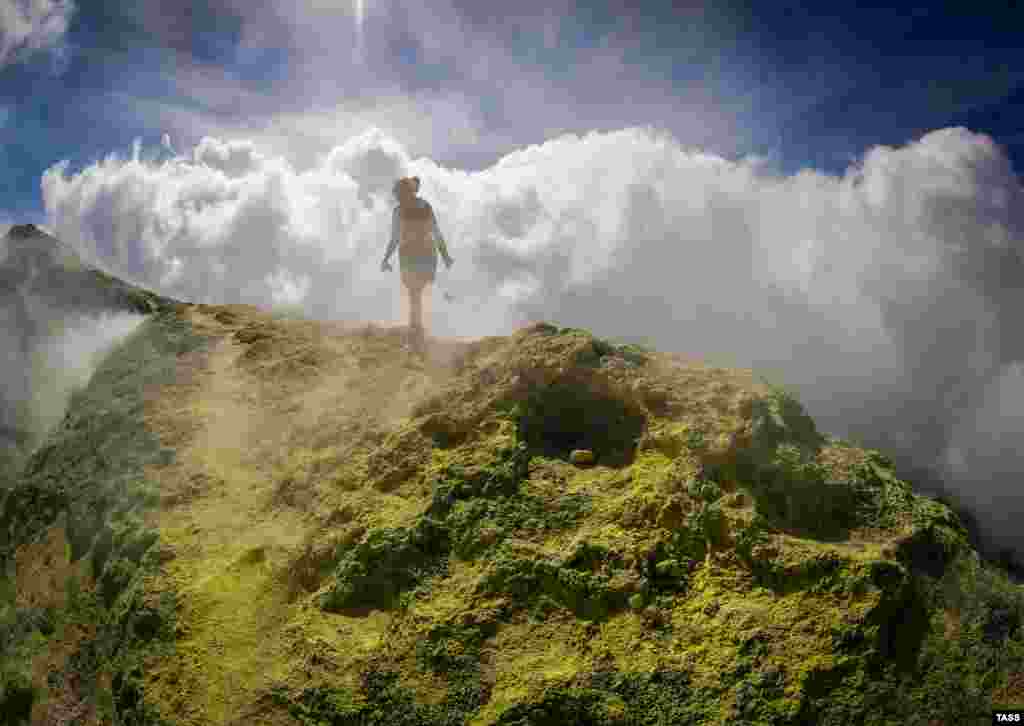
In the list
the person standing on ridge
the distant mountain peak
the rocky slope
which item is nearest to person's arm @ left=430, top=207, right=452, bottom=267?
the person standing on ridge

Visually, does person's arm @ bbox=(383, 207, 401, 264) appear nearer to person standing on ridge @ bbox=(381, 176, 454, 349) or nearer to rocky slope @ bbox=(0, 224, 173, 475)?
person standing on ridge @ bbox=(381, 176, 454, 349)

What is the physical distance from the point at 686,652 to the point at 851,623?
50.1 inches

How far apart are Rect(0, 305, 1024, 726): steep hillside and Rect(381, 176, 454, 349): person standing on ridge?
3.58 m

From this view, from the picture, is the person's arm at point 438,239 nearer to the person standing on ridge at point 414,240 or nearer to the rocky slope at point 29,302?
the person standing on ridge at point 414,240

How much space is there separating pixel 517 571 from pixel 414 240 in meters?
8.33

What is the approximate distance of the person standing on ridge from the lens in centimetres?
1280

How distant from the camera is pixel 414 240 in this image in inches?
510

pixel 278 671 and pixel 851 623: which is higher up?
pixel 851 623

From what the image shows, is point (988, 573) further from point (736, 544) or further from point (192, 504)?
point (192, 504)

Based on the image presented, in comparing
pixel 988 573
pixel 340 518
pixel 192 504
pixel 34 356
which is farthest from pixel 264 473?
pixel 34 356

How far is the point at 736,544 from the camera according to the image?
19.3ft

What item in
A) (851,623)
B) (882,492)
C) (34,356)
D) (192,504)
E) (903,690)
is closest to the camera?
(903,690)

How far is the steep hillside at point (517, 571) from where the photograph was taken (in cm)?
511

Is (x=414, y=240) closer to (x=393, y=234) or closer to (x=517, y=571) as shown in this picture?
(x=393, y=234)
